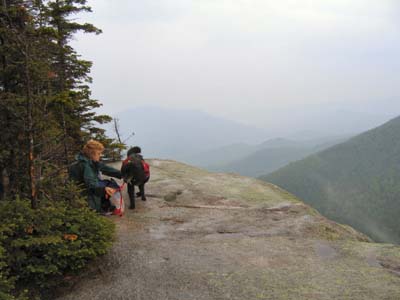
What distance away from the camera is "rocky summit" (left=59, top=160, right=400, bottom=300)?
19.6 ft

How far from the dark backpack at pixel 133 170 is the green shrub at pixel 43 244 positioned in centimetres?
433

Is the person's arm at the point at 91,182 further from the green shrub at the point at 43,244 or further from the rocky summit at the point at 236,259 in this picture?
the green shrub at the point at 43,244

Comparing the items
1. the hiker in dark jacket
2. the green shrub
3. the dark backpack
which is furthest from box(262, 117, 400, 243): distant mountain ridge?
the green shrub

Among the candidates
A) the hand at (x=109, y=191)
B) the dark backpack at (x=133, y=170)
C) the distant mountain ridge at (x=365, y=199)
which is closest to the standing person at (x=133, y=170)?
the dark backpack at (x=133, y=170)

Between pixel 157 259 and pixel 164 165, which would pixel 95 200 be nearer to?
pixel 157 259

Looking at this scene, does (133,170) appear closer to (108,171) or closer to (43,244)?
(108,171)

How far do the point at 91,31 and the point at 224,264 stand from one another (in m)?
16.9

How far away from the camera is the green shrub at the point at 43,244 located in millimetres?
5828

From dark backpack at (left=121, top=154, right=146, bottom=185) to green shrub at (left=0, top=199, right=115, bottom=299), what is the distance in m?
4.33

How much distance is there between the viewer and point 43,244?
6094 mm

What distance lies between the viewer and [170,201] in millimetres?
13086

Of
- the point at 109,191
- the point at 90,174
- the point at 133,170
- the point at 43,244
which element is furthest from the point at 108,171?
the point at 43,244

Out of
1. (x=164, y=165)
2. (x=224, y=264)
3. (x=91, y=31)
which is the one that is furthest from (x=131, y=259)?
(x=91, y=31)

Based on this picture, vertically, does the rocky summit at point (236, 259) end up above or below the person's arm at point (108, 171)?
below
